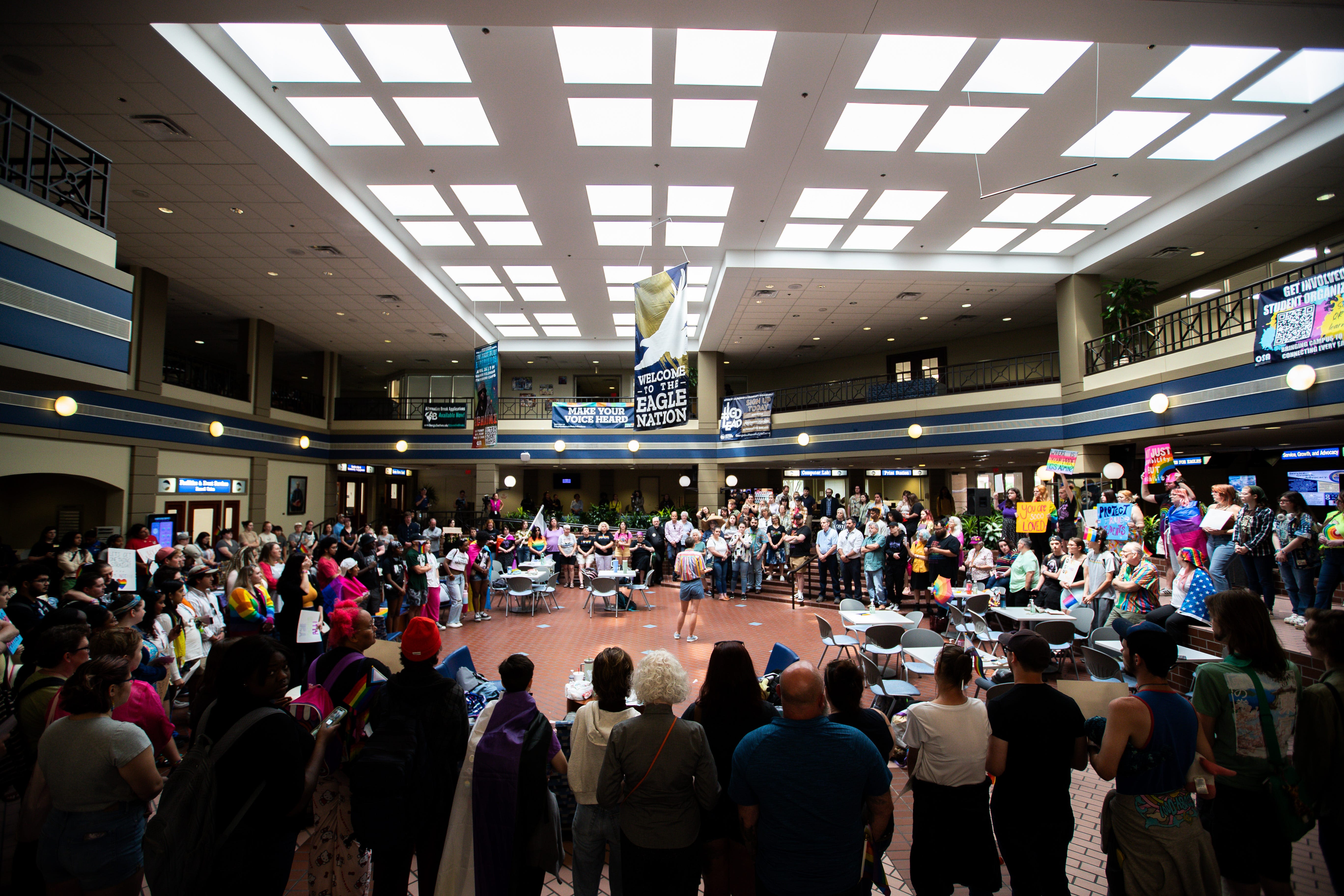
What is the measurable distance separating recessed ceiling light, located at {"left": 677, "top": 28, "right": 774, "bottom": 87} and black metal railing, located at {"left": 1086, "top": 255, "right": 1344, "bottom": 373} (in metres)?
9.30

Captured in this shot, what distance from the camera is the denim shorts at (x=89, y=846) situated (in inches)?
97.9

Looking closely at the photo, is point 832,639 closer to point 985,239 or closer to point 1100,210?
point 985,239

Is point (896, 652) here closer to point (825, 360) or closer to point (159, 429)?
point (159, 429)

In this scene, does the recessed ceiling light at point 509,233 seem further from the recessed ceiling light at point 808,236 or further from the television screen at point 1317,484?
the television screen at point 1317,484

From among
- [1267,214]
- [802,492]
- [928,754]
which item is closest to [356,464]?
[802,492]

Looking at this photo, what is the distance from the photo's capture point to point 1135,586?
657cm

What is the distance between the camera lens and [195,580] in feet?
20.5

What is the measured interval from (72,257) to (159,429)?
408 inches

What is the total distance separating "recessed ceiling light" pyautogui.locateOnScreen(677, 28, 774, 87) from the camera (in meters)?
7.04

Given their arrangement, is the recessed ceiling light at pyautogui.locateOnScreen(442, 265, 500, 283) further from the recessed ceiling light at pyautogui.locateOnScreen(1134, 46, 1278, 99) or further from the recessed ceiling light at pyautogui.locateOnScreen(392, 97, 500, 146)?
the recessed ceiling light at pyautogui.locateOnScreen(1134, 46, 1278, 99)

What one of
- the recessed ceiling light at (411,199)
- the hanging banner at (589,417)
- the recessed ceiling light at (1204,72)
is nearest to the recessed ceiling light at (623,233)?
the recessed ceiling light at (411,199)

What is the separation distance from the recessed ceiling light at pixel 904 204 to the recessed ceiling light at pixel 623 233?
4425mm

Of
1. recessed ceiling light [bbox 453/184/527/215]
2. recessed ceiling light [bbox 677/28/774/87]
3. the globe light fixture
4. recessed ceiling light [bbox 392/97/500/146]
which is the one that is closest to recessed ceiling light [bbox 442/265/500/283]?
recessed ceiling light [bbox 453/184/527/215]

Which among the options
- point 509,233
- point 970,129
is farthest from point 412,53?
point 970,129
